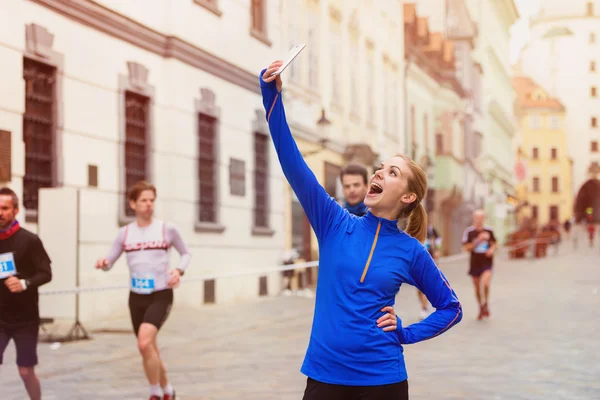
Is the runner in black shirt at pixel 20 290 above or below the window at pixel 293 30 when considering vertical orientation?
below

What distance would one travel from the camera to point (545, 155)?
361ft

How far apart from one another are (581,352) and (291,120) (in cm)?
1292

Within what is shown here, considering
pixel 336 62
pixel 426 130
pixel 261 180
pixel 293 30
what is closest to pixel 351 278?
pixel 261 180

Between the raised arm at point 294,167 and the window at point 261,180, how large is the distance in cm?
1741

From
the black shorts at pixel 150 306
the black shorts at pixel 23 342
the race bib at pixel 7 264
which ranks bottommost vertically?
the black shorts at pixel 23 342

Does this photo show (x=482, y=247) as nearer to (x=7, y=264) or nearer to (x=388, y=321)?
(x=7, y=264)

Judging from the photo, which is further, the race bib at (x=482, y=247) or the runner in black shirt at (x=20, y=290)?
the race bib at (x=482, y=247)

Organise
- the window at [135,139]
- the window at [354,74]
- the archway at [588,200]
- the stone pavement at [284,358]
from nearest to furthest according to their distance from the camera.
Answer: the stone pavement at [284,358] → the window at [135,139] → the window at [354,74] → the archway at [588,200]

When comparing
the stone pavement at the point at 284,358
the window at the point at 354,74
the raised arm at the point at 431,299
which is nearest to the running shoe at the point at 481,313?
the stone pavement at the point at 284,358

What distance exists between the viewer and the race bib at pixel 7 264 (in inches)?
270

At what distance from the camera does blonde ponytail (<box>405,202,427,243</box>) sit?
14.0 ft

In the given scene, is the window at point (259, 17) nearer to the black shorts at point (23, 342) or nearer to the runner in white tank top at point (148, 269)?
the runner in white tank top at point (148, 269)

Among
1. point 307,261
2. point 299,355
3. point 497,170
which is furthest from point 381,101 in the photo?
point 497,170

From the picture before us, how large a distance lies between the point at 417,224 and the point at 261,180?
58.2ft
